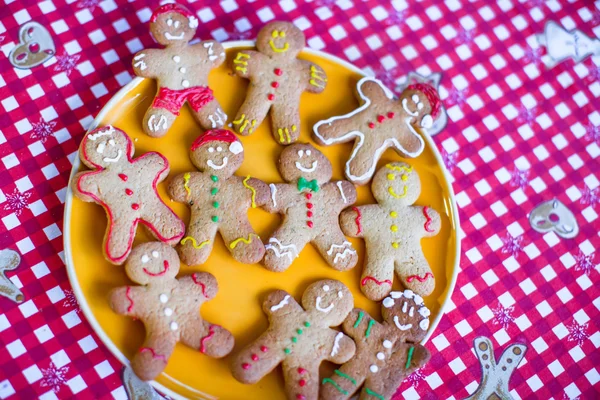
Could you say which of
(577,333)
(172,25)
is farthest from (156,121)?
(577,333)

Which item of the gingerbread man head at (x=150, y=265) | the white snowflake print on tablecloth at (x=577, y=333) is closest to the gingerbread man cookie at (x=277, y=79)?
the gingerbread man head at (x=150, y=265)

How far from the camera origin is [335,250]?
4.89 ft

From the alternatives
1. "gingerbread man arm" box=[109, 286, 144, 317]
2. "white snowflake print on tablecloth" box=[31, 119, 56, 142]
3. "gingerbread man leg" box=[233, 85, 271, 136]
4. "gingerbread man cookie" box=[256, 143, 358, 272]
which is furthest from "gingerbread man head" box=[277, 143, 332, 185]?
"white snowflake print on tablecloth" box=[31, 119, 56, 142]

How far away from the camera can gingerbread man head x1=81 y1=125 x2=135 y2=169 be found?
139 centimetres

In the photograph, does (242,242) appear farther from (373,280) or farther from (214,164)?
(373,280)

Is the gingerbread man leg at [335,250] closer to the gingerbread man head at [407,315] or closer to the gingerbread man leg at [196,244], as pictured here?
the gingerbread man head at [407,315]

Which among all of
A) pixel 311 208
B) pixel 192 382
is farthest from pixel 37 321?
pixel 311 208

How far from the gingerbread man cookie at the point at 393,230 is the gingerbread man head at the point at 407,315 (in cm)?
3

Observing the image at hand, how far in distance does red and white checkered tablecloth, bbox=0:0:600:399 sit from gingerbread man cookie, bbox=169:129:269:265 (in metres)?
0.31

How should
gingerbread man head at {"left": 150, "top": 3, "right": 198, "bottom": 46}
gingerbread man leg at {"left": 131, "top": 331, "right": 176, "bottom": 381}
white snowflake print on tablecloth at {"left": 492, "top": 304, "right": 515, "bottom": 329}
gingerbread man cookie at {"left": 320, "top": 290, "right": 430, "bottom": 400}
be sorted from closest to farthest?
gingerbread man leg at {"left": 131, "top": 331, "right": 176, "bottom": 381}, gingerbread man cookie at {"left": 320, "top": 290, "right": 430, "bottom": 400}, gingerbread man head at {"left": 150, "top": 3, "right": 198, "bottom": 46}, white snowflake print on tablecloth at {"left": 492, "top": 304, "right": 515, "bottom": 329}

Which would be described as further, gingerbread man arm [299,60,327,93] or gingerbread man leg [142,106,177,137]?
Answer: gingerbread man arm [299,60,327,93]

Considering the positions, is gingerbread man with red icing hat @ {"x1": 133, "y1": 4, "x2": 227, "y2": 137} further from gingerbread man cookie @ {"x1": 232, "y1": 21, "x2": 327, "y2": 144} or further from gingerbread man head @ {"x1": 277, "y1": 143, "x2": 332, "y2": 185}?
gingerbread man head @ {"x1": 277, "y1": 143, "x2": 332, "y2": 185}

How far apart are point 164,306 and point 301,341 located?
32 cm

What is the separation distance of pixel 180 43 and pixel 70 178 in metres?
0.43
